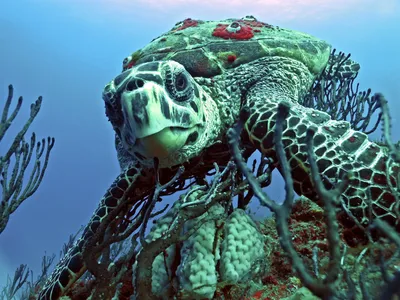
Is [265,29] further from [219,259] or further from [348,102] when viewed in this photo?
[219,259]

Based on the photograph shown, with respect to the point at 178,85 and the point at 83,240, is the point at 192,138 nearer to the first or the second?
the point at 178,85

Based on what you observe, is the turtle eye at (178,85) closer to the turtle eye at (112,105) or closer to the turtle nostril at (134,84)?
the turtle nostril at (134,84)

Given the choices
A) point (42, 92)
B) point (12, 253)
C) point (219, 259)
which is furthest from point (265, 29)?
point (42, 92)

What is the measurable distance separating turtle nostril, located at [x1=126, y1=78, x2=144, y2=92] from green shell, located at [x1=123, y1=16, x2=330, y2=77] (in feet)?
3.51

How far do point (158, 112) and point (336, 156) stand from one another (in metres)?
0.93

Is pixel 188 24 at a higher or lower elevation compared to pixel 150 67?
higher

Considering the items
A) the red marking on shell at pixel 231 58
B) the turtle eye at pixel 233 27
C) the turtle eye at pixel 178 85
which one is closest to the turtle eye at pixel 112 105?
the turtle eye at pixel 178 85

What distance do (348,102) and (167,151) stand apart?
3172mm

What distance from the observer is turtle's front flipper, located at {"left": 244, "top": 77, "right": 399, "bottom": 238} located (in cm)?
169

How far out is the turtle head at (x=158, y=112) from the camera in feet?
5.87

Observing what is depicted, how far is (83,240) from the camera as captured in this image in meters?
2.91

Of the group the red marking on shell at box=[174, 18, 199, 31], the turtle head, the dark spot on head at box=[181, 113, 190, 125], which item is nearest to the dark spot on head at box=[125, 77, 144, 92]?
the turtle head

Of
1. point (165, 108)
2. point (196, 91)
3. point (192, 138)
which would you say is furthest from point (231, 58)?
point (165, 108)

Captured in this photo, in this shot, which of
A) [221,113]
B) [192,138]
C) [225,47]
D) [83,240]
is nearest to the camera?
[192,138]
